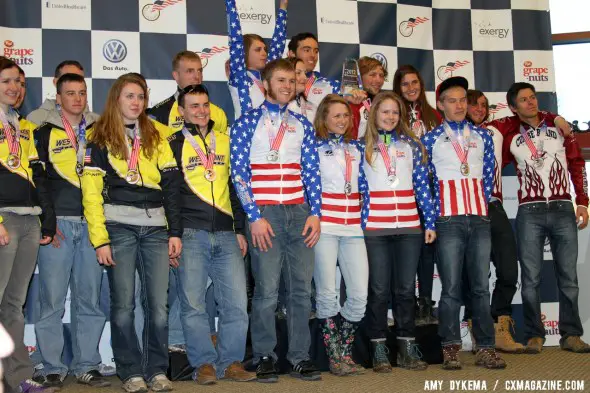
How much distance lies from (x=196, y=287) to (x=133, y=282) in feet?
1.12

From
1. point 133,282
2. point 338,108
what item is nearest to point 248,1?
point 338,108

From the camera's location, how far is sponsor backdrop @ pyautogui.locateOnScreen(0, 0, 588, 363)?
4578 millimetres

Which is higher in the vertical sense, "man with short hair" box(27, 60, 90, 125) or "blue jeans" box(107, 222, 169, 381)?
"man with short hair" box(27, 60, 90, 125)

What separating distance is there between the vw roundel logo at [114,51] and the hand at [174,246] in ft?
5.80

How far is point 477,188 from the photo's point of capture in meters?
4.15

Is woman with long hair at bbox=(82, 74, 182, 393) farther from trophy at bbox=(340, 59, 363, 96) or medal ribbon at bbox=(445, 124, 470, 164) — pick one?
medal ribbon at bbox=(445, 124, 470, 164)

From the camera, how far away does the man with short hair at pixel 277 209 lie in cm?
365

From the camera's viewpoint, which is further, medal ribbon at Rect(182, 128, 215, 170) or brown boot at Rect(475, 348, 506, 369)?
brown boot at Rect(475, 348, 506, 369)

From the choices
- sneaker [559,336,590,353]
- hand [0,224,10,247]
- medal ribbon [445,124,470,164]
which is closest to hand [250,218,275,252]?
hand [0,224,10,247]

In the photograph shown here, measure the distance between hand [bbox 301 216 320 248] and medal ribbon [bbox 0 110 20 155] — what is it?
1.58 metres

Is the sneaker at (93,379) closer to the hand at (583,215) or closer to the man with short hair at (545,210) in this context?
the man with short hair at (545,210)

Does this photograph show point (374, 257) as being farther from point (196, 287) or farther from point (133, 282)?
point (133, 282)

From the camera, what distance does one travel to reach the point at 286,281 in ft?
12.3

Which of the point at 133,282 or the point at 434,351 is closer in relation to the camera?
the point at 133,282
